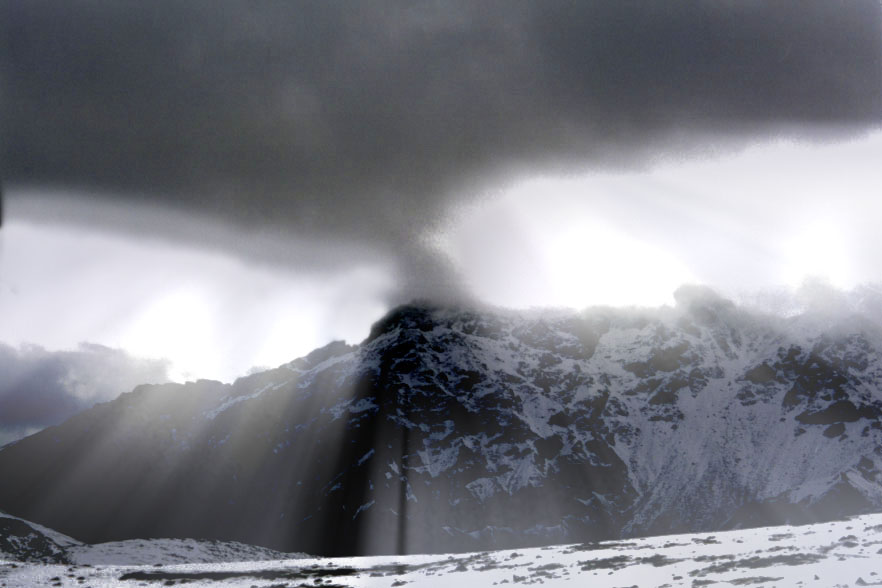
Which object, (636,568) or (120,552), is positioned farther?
(120,552)

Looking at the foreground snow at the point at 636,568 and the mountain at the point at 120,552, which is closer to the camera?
the foreground snow at the point at 636,568

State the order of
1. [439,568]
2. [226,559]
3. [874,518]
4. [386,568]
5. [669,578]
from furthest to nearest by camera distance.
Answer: [226,559]
[386,568]
[439,568]
[874,518]
[669,578]

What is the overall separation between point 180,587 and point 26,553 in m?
97.3

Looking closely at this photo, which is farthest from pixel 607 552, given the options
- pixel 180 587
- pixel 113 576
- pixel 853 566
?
pixel 113 576

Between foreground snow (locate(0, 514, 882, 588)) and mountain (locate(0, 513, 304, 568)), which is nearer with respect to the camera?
foreground snow (locate(0, 514, 882, 588))

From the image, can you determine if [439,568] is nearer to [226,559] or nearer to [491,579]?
[491,579]

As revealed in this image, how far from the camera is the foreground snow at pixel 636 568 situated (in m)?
38.9

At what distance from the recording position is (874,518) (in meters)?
56.9

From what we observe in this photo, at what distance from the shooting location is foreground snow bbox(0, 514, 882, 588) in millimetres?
38875

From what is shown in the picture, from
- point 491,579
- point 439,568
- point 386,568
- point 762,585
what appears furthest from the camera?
point 386,568

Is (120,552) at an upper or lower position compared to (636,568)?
lower

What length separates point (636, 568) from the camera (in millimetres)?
47688

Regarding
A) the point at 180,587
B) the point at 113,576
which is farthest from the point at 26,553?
the point at 180,587

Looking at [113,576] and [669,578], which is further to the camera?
[113,576]
